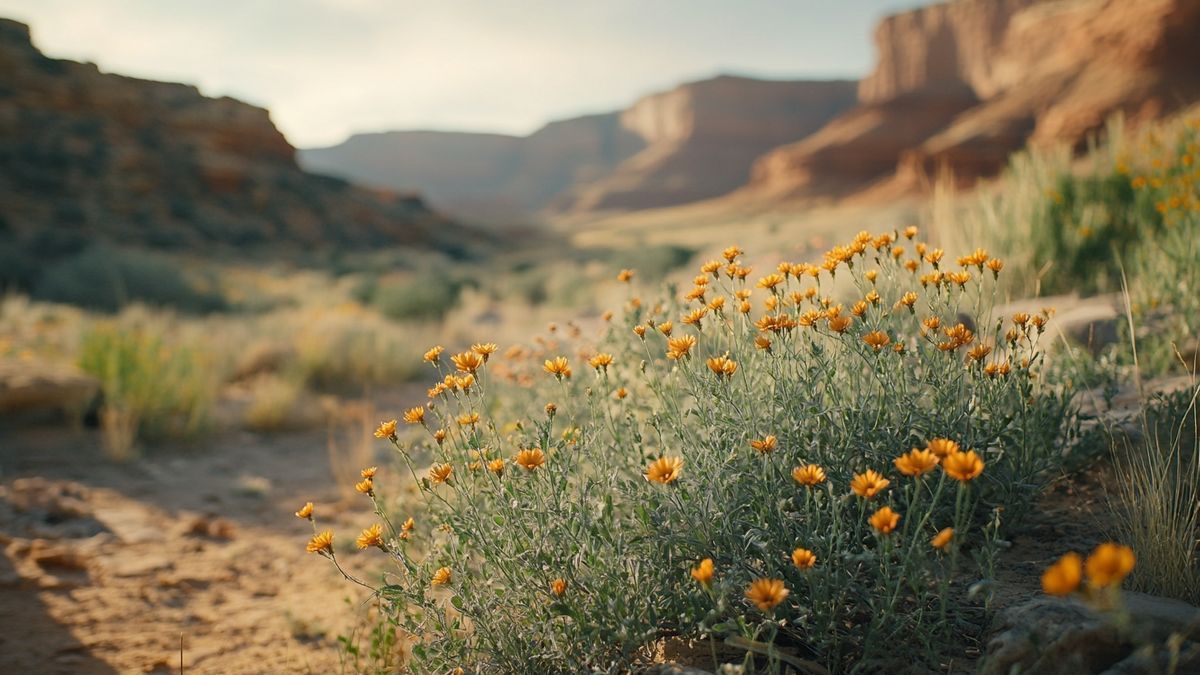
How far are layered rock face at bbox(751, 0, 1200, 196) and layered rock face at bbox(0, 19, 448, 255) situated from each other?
82.7 feet

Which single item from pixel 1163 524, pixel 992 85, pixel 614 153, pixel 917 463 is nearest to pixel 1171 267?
pixel 1163 524

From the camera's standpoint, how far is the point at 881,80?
83938 millimetres

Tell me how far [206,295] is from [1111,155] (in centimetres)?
1400

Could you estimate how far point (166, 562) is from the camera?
3893mm

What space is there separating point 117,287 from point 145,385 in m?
7.67

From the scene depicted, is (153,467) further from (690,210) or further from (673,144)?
(673,144)

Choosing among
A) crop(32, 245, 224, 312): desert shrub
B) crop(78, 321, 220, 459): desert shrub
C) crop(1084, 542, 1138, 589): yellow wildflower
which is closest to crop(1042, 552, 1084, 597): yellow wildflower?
crop(1084, 542, 1138, 589): yellow wildflower

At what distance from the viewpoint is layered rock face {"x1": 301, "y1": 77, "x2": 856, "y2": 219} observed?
94.2 metres

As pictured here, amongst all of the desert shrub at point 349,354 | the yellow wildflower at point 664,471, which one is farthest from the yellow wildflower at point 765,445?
the desert shrub at point 349,354

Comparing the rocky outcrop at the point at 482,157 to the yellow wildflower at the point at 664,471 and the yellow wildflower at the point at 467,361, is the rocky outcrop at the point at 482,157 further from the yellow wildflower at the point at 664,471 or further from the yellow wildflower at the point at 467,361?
the yellow wildflower at the point at 664,471

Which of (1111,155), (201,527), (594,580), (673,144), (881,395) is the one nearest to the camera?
(594,580)

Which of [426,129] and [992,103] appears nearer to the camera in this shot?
[992,103]

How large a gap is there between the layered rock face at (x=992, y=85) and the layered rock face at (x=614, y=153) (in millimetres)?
17723

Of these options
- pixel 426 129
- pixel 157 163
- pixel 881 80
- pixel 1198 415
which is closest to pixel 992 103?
pixel 881 80
